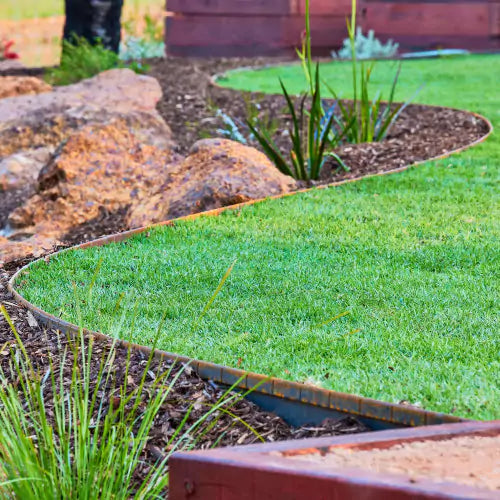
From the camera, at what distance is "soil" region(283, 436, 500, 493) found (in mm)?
2031

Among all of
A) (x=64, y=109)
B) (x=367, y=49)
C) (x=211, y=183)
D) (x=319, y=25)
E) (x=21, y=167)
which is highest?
(x=319, y=25)

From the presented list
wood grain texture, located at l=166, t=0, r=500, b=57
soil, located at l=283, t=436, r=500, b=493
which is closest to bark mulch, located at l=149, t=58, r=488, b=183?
wood grain texture, located at l=166, t=0, r=500, b=57

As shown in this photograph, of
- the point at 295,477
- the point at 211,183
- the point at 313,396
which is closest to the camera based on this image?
the point at 295,477

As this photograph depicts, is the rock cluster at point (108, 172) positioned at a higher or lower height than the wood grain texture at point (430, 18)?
lower

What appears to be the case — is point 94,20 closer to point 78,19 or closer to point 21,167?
point 78,19

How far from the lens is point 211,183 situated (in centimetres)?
564

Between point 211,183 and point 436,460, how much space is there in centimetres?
371

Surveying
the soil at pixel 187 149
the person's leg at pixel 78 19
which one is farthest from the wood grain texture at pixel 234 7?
the person's leg at pixel 78 19

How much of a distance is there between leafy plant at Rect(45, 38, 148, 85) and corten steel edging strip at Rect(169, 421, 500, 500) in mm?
9528

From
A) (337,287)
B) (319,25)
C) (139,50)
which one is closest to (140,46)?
(139,50)

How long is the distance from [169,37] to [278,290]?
1160 centimetres

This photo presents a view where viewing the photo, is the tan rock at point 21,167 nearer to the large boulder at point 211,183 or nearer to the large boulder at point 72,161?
the large boulder at point 72,161

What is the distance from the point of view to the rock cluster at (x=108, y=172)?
18.7 feet

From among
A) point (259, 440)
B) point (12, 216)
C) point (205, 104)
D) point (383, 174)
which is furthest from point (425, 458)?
point (205, 104)
